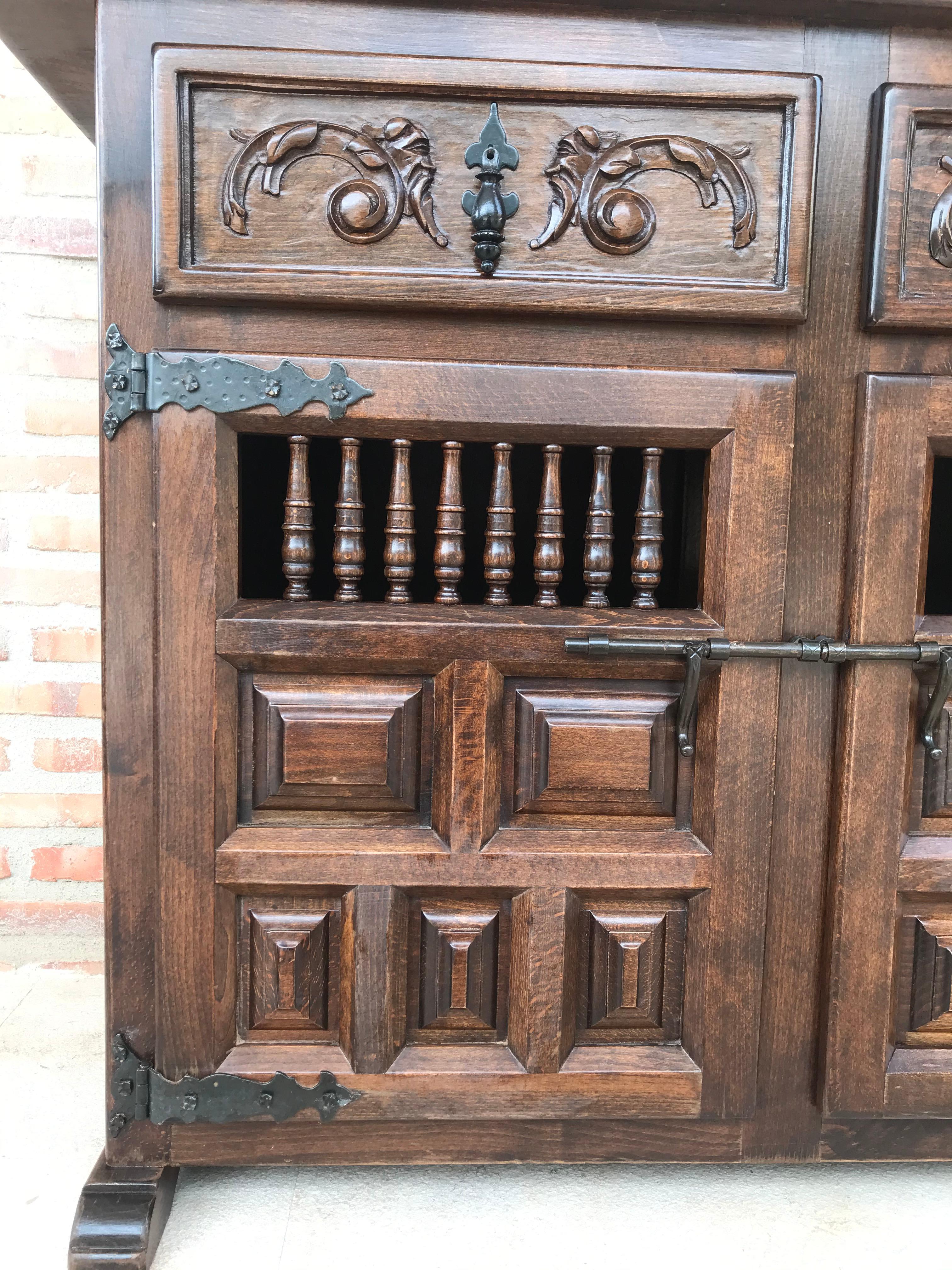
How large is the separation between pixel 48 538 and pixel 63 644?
6.5 inches

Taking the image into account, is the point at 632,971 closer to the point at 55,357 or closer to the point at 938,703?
the point at 938,703

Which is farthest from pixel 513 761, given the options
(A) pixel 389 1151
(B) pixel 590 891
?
(A) pixel 389 1151

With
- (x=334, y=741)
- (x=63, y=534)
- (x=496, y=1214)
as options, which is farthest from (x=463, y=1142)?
(x=63, y=534)

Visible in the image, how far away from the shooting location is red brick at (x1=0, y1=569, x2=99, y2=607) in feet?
4.42

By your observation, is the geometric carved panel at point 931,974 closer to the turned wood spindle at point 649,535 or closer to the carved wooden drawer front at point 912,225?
the turned wood spindle at point 649,535

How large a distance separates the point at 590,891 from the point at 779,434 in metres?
0.48

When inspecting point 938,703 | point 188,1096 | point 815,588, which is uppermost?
point 815,588

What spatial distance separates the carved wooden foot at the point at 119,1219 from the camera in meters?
0.79

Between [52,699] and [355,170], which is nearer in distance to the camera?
[355,170]

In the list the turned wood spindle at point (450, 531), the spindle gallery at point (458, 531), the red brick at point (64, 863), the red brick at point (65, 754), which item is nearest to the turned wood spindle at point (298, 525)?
the spindle gallery at point (458, 531)

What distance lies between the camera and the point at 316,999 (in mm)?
876

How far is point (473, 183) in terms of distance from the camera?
807 millimetres

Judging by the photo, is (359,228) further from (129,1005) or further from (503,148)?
(129,1005)

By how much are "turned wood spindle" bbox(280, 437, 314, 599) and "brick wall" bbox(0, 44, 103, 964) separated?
24.4 inches
